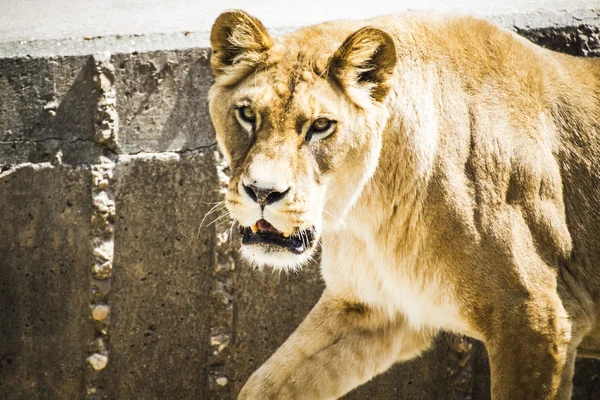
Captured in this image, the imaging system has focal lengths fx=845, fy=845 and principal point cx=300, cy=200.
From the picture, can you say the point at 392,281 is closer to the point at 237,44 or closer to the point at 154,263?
the point at 237,44

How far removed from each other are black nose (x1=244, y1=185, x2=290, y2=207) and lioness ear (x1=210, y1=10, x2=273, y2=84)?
0.49m

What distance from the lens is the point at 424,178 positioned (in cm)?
287

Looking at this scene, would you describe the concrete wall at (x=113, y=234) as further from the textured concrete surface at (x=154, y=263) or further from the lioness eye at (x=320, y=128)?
the lioness eye at (x=320, y=128)

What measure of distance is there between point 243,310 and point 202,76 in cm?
105

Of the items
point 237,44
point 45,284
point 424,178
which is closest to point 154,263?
point 45,284

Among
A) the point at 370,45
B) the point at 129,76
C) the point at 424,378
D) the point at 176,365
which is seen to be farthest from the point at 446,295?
the point at 129,76

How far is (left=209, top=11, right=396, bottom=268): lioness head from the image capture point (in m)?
2.57

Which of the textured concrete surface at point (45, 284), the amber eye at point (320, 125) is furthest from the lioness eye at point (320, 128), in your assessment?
the textured concrete surface at point (45, 284)

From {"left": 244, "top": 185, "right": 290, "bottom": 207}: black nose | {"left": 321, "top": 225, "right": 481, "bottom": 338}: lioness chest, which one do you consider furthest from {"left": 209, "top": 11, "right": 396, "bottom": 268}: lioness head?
{"left": 321, "top": 225, "right": 481, "bottom": 338}: lioness chest

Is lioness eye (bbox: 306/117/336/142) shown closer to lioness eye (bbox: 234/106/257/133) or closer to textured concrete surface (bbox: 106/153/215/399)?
lioness eye (bbox: 234/106/257/133)

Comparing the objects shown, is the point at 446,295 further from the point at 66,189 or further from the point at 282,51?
the point at 66,189

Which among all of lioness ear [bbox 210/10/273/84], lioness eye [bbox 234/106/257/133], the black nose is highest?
lioness ear [bbox 210/10/273/84]

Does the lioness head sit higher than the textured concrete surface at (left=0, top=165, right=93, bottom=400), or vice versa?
the lioness head

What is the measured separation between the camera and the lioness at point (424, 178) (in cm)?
267
